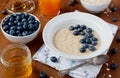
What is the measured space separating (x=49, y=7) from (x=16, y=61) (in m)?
0.35

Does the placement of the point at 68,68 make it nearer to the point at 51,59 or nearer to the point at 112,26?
the point at 51,59

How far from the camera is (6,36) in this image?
101cm

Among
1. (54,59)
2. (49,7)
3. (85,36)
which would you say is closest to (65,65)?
(54,59)

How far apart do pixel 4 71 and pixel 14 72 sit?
4cm

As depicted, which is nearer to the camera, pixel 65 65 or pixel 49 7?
pixel 65 65

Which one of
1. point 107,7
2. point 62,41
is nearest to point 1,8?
point 62,41

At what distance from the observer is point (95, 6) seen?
1.15m

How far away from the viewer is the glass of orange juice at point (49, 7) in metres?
1.16

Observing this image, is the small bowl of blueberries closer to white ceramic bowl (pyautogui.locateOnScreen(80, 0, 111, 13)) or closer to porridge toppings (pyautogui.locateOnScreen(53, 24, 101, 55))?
porridge toppings (pyautogui.locateOnScreen(53, 24, 101, 55))

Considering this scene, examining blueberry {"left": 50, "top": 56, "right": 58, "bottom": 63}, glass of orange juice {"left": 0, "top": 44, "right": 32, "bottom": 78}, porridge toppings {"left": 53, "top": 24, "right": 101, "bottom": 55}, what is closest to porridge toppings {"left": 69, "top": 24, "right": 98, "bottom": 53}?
porridge toppings {"left": 53, "top": 24, "right": 101, "bottom": 55}

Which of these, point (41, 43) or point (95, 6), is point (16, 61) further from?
point (95, 6)

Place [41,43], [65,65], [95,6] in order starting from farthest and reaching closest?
[95,6], [41,43], [65,65]

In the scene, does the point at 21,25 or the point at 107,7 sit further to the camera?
the point at 107,7

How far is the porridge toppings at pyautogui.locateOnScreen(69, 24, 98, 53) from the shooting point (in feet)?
3.15
